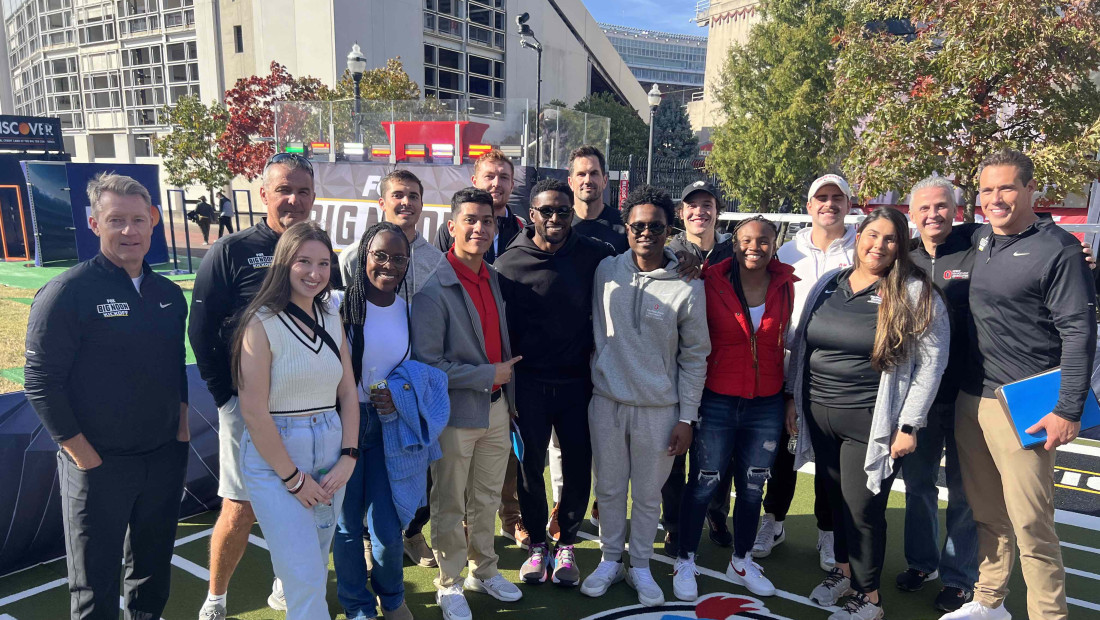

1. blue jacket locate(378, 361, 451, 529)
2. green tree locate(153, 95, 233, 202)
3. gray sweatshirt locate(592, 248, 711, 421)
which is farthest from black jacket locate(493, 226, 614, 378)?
green tree locate(153, 95, 233, 202)

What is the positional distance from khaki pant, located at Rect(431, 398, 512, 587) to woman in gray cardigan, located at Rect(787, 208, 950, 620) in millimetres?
1661

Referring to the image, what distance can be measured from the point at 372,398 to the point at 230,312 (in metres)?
0.76

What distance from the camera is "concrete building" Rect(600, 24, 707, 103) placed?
117 metres

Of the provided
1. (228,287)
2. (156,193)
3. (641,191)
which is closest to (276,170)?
(228,287)

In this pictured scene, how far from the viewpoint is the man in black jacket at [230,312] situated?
9.73 feet

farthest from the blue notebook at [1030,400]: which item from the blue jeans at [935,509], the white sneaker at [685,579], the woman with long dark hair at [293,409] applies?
the woman with long dark hair at [293,409]

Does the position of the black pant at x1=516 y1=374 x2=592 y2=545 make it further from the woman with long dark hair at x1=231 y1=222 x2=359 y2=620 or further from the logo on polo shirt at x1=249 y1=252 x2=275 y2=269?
the logo on polo shirt at x1=249 y1=252 x2=275 y2=269

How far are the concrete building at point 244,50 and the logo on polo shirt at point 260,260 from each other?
29.8 m

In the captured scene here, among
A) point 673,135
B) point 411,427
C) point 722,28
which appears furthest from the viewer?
point 722,28

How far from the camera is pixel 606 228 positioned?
15.4ft

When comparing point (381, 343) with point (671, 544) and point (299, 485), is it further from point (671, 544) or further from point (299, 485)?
point (671, 544)

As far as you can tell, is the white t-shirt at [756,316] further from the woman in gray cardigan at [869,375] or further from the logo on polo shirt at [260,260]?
the logo on polo shirt at [260,260]

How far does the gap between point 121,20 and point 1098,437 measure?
48678 mm

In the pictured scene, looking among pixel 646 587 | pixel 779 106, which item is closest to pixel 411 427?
pixel 646 587
